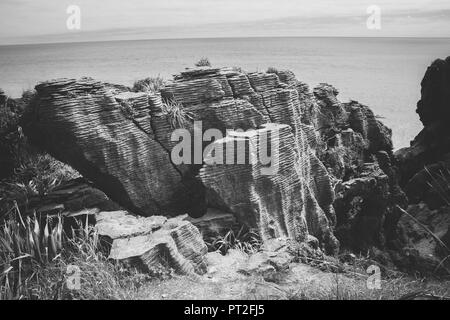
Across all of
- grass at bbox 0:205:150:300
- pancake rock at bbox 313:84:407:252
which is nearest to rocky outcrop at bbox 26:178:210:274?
grass at bbox 0:205:150:300

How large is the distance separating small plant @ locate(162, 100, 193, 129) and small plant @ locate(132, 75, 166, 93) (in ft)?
1.83

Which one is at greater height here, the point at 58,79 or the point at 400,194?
the point at 58,79

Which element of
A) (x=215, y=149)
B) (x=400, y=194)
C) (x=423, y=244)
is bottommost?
(x=423, y=244)

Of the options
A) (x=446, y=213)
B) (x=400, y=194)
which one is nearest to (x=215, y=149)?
(x=400, y=194)

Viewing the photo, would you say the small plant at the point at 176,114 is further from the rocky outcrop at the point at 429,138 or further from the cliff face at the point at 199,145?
the rocky outcrop at the point at 429,138

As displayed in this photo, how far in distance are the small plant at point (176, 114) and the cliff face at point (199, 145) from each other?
2cm

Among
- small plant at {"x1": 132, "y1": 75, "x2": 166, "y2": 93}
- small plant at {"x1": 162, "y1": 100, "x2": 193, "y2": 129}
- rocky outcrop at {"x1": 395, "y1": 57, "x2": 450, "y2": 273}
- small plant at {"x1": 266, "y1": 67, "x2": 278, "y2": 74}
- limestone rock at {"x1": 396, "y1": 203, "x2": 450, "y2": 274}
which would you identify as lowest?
limestone rock at {"x1": 396, "y1": 203, "x2": 450, "y2": 274}

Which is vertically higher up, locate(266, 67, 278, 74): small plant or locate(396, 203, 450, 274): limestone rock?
locate(266, 67, 278, 74): small plant

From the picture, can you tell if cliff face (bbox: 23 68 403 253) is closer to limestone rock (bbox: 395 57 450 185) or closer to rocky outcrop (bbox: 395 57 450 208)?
rocky outcrop (bbox: 395 57 450 208)

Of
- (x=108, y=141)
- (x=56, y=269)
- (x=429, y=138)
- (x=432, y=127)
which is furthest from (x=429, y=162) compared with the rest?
(x=56, y=269)

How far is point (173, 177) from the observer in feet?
34.3

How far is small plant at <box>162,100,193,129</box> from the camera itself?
34.0ft
